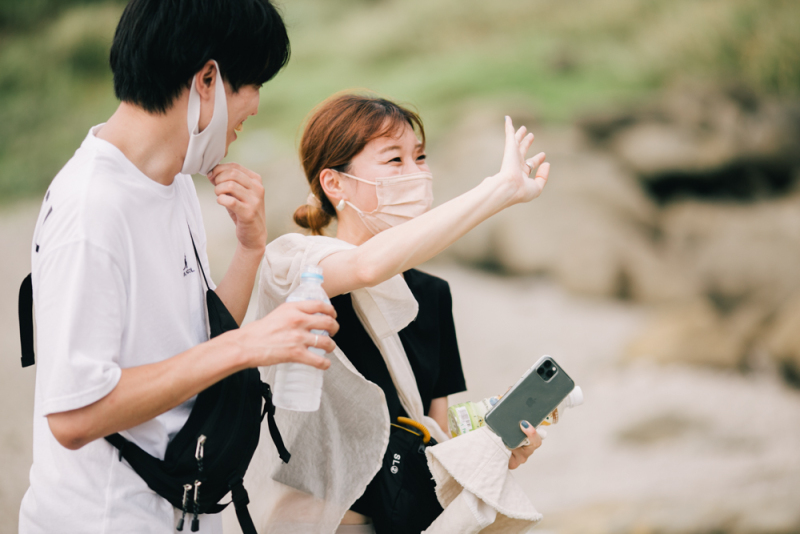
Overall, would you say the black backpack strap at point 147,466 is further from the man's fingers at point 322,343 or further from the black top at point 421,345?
the black top at point 421,345

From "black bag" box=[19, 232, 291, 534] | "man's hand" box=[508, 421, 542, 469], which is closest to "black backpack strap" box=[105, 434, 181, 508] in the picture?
"black bag" box=[19, 232, 291, 534]

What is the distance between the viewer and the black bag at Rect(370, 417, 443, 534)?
4.80ft

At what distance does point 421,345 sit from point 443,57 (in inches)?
159

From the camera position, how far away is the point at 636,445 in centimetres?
420

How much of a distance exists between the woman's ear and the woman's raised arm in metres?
0.35

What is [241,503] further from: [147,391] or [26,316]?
[26,316]

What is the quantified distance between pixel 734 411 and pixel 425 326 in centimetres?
349

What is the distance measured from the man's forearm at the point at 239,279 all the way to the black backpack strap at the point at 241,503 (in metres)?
0.40

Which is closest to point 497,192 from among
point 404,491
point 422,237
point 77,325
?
point 422,237

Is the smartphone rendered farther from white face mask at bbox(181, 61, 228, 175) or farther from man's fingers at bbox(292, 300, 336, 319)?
white face mask at bbox(181, 61, 228, 175)

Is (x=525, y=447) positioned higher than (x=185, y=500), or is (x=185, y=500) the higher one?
(x=525, y=447)

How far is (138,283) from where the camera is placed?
111 cm

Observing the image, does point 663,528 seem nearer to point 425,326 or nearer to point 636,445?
point 636,445

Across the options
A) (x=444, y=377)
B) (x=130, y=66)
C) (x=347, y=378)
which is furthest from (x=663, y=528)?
(x=130, y=66)
